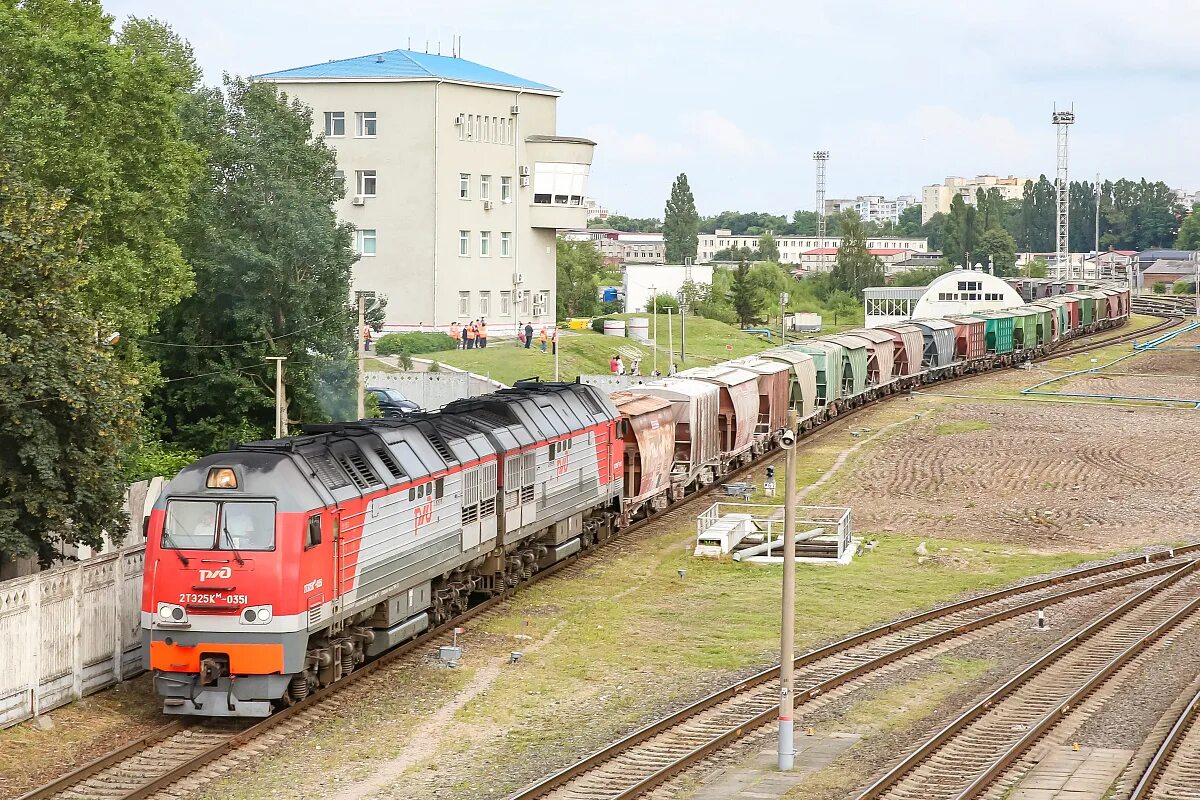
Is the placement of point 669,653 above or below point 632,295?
below

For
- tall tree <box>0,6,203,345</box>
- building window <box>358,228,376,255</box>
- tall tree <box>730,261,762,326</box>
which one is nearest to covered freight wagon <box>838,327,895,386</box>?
building window <box>358,228,376,255</box>

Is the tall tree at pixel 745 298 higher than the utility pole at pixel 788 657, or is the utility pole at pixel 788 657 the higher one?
the tall tree at pixel 745 298

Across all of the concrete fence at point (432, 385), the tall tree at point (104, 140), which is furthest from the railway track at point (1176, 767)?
the concrete fence at point (432, 385)

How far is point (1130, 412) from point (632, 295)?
5811 cm

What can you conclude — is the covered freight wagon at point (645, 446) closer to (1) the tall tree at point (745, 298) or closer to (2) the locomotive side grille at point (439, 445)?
(2) the locomotive side grille at point (439, 445)

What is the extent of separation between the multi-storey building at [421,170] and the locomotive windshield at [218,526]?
57874mm

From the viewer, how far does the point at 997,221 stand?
619 ft

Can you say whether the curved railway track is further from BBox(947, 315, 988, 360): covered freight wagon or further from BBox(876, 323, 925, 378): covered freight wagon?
BBox(947, 315, 988, 360): covered freight wagon

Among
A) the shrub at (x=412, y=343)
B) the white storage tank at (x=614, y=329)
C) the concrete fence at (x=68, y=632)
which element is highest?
the white storage tank at (x=614, y=329)

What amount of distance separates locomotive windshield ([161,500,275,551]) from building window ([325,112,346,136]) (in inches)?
2362

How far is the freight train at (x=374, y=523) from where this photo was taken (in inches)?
805

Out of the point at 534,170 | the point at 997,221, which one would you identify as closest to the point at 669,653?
the point at 534,170

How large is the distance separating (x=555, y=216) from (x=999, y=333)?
28.3 m

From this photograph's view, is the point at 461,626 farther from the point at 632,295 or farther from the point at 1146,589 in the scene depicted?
the point at 632,295
